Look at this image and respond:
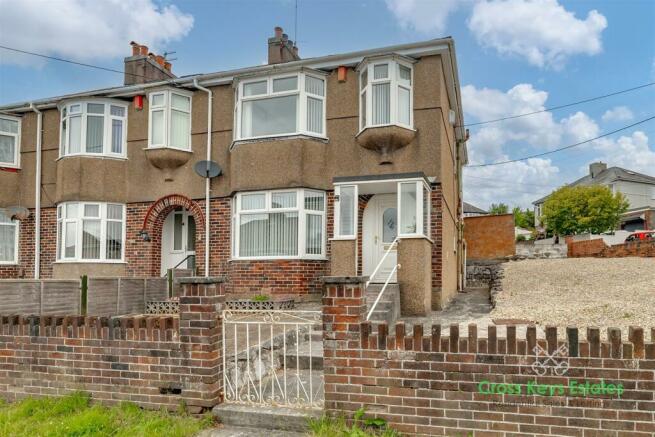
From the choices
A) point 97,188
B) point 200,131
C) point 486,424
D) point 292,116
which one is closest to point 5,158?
point 97,188

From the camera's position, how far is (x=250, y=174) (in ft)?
39.2

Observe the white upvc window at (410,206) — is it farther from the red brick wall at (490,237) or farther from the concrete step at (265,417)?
the red brick wall at (490,237)

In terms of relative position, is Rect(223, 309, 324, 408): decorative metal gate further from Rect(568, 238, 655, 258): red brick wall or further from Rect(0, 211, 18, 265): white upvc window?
Rect(568, 238, 655, 258): red brick wall

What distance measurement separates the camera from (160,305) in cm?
1117

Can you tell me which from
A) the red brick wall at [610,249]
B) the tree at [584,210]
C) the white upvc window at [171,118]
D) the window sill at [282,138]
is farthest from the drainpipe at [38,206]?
the tree at [584,210]

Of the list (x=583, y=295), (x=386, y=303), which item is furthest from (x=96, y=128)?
(x=583, y=295)

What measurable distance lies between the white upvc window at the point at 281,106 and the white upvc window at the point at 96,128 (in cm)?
377

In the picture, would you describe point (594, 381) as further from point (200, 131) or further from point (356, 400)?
point (200, 131)

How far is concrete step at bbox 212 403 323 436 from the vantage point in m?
4.48

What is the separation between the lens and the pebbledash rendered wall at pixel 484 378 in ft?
Answer: 12.3

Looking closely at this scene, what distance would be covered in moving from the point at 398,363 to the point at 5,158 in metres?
15.3

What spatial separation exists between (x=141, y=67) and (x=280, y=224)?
737cm

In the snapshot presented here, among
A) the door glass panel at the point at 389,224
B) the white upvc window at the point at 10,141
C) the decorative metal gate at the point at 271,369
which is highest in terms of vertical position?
the white upvc window at the point at 10,141

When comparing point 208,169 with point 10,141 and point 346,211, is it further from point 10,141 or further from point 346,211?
point 10,141
